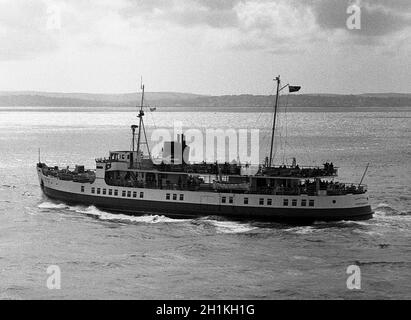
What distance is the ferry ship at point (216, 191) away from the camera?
54.2 meters

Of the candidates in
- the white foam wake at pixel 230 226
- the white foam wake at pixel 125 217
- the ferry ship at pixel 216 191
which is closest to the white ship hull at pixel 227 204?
the ferry ship at pixel 216 191

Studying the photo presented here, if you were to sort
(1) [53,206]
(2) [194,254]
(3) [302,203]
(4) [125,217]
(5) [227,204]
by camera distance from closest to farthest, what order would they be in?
(2) [194,254]
(3) [302,203]
(5) [227,204]
(4) [125,217]
(1) [53,206]

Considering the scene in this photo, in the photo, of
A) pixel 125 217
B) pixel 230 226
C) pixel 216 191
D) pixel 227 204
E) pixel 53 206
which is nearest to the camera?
pixel 230 226

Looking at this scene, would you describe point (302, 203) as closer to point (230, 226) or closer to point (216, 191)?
point (230, 226)

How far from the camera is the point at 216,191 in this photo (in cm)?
5650

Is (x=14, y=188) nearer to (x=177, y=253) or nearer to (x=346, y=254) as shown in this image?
(x=177, y=253)

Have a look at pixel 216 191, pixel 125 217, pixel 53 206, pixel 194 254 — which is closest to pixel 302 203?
pixel 216 191

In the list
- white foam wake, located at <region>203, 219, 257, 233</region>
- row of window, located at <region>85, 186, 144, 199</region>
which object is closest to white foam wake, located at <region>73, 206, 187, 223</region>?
row of window, located at <region>85, 186, 144, 199</region>

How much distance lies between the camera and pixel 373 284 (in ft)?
125

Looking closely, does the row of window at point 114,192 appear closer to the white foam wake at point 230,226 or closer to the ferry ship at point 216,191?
the ferry ship at point 216,191

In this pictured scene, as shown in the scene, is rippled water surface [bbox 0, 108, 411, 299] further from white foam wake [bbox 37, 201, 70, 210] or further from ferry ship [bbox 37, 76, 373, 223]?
ferry ship [bbox 37, 76, 373, 223]

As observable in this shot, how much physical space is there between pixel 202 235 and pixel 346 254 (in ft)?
38.3

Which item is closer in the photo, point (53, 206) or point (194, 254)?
point (194, 254)
